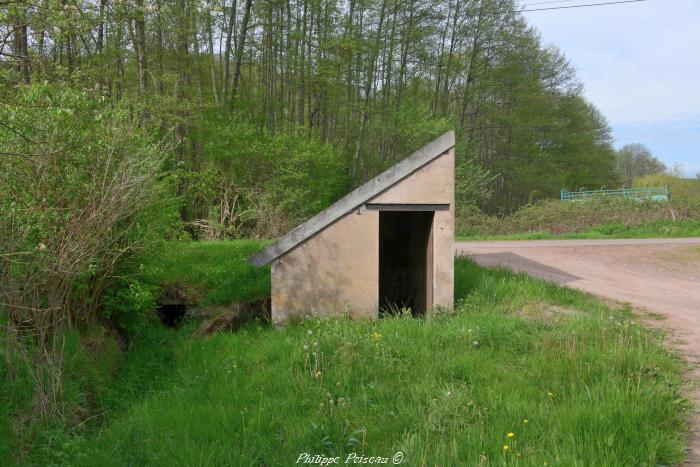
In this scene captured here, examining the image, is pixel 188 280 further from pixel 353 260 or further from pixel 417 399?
pixel 417 399

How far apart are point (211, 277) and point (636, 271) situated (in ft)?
33.2

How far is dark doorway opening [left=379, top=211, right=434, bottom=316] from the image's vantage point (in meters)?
9.12

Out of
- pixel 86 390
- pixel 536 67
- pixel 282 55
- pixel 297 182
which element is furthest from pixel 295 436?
pixel 536 67

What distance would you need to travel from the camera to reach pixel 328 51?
2453cm

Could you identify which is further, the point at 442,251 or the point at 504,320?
the point at 442,251

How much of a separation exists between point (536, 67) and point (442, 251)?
1200 inches

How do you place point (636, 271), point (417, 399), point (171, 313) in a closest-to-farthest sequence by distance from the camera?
point (417, 399), point (171, 313), point (636, 271)

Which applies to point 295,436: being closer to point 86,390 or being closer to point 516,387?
point 516,387

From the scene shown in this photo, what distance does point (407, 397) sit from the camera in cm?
495

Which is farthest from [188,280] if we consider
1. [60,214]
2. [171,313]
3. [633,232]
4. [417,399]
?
[633,232]

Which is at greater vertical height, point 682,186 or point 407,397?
point 682,186

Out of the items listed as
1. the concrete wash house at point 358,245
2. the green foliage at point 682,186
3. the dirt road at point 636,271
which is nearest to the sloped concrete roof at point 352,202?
the concrete wash house at point 358,245

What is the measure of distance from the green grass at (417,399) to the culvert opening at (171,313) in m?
2.44

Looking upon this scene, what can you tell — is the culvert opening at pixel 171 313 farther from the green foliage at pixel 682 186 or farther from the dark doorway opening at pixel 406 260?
the green foliage at pixel 682 186
